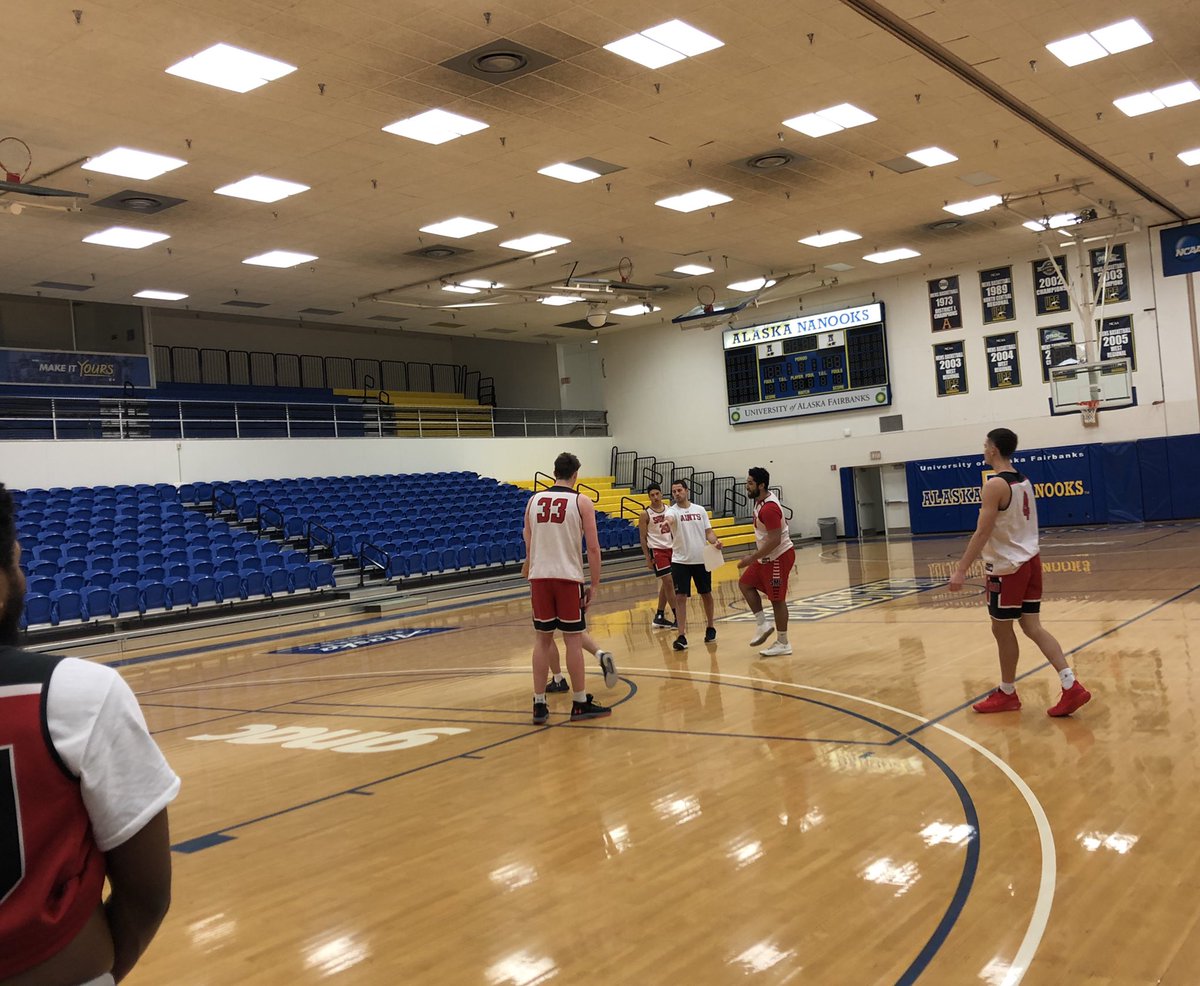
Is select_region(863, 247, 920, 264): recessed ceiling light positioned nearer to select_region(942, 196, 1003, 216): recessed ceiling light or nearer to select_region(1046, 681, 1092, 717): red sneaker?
select_region(942, 196, 1003, 216): recessed ceiling light

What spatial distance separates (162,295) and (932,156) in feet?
49.5

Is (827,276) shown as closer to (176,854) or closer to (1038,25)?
(1038,25)

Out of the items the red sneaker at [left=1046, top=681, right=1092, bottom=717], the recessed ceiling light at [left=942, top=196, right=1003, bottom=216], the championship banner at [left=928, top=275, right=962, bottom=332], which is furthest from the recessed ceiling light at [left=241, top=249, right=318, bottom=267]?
the red sneaker at [left=1046, top=681, right=1092, bottom=717]

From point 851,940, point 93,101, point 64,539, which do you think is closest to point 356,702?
point 851,940

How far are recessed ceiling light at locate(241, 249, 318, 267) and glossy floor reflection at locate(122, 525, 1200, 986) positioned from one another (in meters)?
11.8

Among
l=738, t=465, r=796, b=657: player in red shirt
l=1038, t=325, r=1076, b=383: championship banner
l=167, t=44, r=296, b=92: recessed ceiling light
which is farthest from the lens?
l=1038, t=325, r=1076, b=383: championship banner

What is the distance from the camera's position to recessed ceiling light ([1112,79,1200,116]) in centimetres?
1470

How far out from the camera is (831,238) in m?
21.4

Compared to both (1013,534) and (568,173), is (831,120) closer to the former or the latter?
(568,173)

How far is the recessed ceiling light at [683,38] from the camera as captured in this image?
37.5ft

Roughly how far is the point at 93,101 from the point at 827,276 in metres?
17.2

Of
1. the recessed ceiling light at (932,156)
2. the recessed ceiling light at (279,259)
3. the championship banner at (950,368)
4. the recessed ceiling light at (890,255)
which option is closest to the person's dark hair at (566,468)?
the recessed ceiling light at (932,156)

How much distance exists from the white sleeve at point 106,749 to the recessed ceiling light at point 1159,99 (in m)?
16.5

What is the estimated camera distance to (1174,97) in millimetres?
15000
